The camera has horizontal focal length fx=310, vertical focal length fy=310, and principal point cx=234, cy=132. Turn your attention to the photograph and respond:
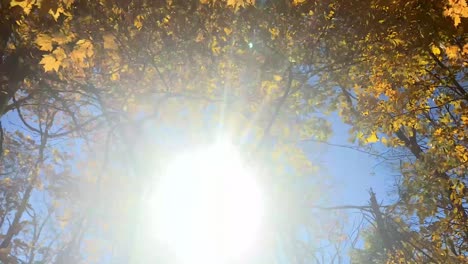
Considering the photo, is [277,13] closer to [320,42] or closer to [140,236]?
[320,42]

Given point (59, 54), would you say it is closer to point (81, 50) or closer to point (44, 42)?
point (44, 42)

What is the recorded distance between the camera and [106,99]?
6.35 metres

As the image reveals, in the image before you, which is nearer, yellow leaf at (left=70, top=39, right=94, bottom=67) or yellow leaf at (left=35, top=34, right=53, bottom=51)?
yellow leaf at (left=35, top=34, right=53, bottom=51)

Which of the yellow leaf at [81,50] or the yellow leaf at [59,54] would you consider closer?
the yellow leaf at [59,54]

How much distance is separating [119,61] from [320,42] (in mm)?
3759

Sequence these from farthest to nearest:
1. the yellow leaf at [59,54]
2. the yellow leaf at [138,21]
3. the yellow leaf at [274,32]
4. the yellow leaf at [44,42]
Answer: the yellow leaf at [274,32]
the yellow leaf at [138,21]
the yellow leaf at [59,54]
the yellow leaf at [44,42]

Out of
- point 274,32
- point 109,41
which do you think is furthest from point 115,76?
point 274,32

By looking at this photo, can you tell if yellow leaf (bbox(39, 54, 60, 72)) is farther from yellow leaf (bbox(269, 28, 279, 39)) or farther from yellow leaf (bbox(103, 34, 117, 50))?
yellow leaf (bbox(269, 28, 279, 39))

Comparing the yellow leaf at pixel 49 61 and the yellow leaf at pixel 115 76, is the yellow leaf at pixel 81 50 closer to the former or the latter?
the yellow leaf at pixel 49 61

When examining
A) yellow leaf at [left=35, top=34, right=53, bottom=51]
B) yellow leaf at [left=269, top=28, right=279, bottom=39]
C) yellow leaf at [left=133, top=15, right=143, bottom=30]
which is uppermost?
yellow leaf at [left=269, top=28, right=279, bottom=39]

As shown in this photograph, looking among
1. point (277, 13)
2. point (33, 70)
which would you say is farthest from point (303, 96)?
point (33, 70)

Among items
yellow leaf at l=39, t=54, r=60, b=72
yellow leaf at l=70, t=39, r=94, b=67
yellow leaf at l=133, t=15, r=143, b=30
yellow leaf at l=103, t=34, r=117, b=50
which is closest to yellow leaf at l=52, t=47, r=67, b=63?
yellow leaf at l=39, t=54, r=60, b=72

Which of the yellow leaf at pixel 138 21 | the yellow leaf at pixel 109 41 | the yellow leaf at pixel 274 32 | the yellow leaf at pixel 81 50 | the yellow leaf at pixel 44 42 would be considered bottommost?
the yellow leaf at pixel 44 42

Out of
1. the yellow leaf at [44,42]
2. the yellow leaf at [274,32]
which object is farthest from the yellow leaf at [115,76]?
the yellow leaf at [274,32]
